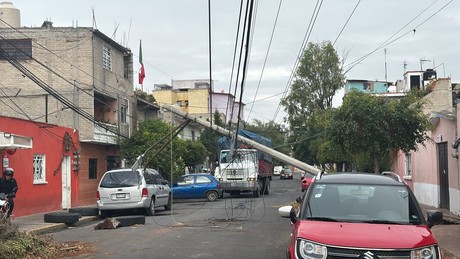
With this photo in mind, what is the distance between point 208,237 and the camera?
13.0 m

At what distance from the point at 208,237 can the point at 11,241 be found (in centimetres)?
442

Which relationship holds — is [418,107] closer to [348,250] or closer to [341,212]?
[341,212]

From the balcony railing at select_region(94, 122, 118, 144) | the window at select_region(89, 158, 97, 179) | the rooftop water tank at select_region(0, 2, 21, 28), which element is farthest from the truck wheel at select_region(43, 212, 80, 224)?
the rooftop water tank at select_region(0, 2, 21, 28)

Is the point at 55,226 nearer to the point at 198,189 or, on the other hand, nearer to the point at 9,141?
the point at 9,141

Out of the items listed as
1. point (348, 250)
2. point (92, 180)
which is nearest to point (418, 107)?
point (348, 250)

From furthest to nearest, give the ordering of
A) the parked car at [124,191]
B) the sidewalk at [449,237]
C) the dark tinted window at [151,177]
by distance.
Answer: the dark tinted window at [151,177]
the parked car at [124,191]
the sidewalk at [449,237]

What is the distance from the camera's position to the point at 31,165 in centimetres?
2095

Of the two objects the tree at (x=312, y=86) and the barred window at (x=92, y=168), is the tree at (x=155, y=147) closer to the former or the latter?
the barred window at (x=92, y=168)

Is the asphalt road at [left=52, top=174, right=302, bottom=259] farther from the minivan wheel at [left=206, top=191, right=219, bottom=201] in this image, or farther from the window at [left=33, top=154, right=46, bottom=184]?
the minivan wheel at [left=206, top=191, right=219, bottom=201]

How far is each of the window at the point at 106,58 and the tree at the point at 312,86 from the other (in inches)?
1004

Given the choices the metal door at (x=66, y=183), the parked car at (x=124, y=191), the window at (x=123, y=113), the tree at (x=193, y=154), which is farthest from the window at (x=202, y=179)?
the parked car at (x=124, y=191)

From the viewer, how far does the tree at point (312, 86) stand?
5222 centimetres

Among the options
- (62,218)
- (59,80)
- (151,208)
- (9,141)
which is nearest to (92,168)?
(59,80)

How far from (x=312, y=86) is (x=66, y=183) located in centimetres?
3254
